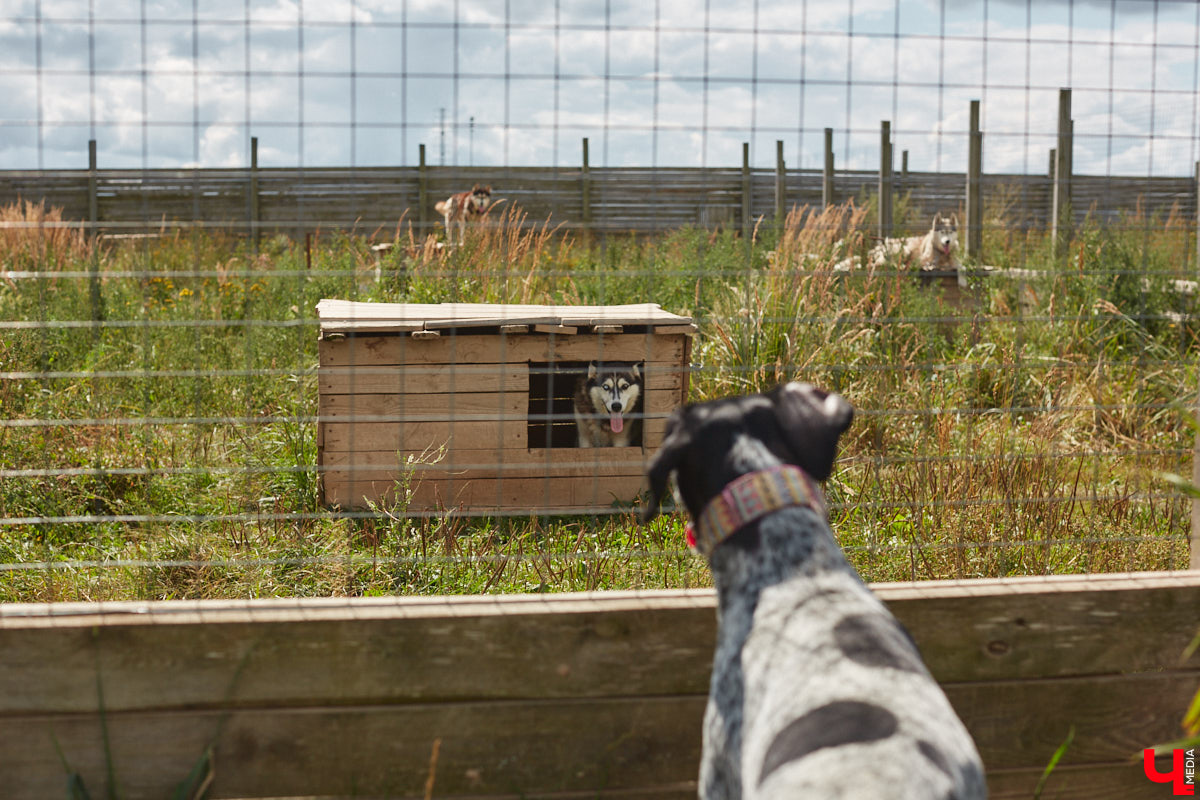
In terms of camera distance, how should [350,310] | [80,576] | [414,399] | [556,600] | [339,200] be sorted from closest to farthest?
[556,600] < [80,576] < [414,399] < [350,310] < [339,200]

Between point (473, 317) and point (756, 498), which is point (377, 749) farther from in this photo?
point (473, 317)

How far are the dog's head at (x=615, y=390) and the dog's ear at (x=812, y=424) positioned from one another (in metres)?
2.97

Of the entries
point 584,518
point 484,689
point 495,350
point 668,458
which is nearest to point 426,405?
point 495,350

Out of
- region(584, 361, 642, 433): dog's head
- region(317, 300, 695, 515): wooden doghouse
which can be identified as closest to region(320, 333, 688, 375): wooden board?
region(317, 300, 695, 515): wooden doghouse

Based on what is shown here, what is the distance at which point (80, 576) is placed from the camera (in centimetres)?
321

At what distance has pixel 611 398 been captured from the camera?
4.67 metres

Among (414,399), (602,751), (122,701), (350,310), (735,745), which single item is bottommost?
(602,751)

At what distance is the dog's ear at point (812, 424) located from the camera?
1556mm

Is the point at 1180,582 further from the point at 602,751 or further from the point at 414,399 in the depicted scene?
the point at 414,399

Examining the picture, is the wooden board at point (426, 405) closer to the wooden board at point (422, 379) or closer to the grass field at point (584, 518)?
the wooden board at point (422, 379)

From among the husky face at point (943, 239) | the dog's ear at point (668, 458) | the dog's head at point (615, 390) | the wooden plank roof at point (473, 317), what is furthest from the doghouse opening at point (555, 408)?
the husky face at point (943, 239)

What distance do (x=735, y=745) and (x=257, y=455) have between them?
328 centimetres

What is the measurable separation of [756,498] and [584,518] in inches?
108

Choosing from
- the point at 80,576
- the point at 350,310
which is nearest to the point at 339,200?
the point at 350,310
